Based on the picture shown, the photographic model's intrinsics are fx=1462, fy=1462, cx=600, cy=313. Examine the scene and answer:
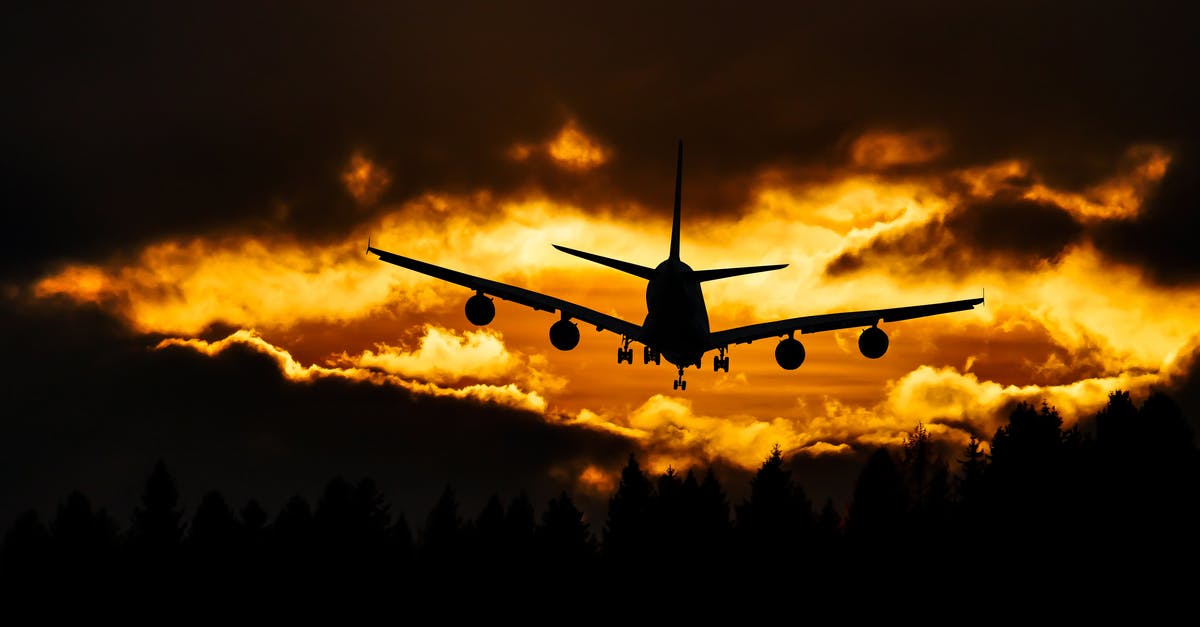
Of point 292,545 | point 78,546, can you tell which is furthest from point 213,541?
point 78,546

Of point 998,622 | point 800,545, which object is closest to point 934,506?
point 800,545

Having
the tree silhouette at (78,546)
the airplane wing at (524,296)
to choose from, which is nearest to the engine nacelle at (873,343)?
the airplane wing at (524,296)

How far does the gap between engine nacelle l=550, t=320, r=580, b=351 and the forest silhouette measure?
43.2 metres

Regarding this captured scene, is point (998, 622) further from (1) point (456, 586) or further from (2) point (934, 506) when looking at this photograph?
(1) point (456, 586)

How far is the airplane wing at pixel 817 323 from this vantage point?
90.5m

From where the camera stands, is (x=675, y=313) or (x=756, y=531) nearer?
(x=675, y=313)

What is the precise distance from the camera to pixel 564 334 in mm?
91250

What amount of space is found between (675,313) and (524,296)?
11.1 metres

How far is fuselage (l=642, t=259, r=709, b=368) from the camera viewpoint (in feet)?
273

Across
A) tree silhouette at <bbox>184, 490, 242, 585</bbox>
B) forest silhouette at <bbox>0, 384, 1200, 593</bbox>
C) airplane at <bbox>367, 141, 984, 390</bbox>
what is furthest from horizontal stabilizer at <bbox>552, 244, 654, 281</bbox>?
tree silhouette at <bbox>184, 490, 242, 585</bbox>

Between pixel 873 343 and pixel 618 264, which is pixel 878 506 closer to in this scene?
pixel 873 343

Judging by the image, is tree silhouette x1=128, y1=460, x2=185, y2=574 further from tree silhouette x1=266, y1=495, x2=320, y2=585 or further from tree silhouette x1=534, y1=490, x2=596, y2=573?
tree silhouette x1=534, y1=490, x2=596, y2=573

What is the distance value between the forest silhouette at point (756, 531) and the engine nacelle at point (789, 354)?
120 feet

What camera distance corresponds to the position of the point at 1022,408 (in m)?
139
